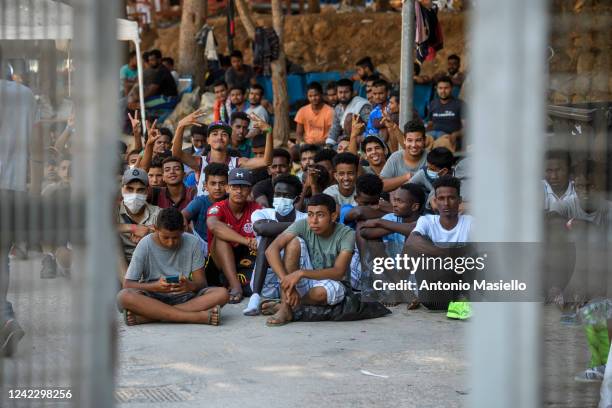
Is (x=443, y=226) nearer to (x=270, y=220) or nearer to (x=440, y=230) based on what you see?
(x=440, y=230)

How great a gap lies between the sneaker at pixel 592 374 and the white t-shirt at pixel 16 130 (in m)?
2.36

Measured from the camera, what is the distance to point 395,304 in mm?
7367

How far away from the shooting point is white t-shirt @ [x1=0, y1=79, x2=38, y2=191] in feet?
10.1

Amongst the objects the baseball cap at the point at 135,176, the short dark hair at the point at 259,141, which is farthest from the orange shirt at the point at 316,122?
the baseball cap at the point at 135,176

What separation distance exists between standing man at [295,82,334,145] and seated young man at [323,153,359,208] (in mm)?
3220

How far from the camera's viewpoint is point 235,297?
24.4 feet

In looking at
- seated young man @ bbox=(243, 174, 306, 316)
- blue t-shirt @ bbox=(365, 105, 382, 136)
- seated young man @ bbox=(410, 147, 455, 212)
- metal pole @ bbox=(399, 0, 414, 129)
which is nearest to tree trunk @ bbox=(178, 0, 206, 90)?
blue t-shirt @ bbox=(365, 105, 382, 136)

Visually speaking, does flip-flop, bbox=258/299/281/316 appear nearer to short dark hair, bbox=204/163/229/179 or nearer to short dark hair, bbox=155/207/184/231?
short dark hair, bbox=155/207/184/231

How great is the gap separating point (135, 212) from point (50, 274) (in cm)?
481

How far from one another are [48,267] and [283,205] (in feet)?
14.5

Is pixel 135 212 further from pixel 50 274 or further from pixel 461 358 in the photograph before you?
pixel 50 274

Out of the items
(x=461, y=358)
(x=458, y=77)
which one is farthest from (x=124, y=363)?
(x=458, y=77)

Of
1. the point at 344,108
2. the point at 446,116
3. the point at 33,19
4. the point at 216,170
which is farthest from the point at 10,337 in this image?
the point at 446,116

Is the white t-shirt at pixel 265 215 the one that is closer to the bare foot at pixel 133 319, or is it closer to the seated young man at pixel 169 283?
the seated young man at pixel 169 283
